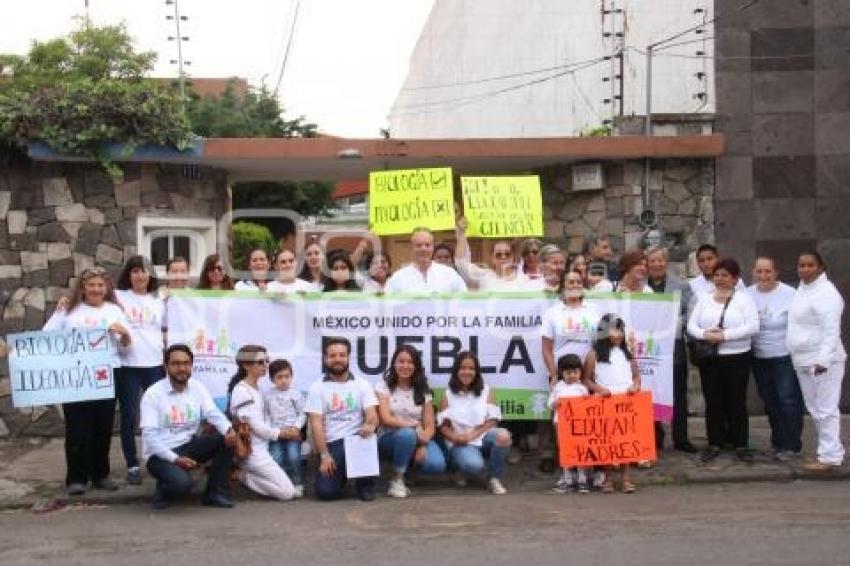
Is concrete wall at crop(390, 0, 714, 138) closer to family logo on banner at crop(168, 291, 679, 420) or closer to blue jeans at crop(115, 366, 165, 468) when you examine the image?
family logo on banner at crop(168, 291, 679, 420)

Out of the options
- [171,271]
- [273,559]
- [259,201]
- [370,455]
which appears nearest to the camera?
[273,559]

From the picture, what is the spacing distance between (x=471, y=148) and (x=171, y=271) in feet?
11.5

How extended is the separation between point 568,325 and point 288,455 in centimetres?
234

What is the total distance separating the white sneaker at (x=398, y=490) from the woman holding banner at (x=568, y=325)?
143cm

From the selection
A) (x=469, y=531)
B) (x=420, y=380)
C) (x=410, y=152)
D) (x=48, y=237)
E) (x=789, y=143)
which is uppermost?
(x=789, y=143)

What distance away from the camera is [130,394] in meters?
7.94

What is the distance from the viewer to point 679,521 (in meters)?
6.73

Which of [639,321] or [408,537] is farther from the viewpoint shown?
[639,321]

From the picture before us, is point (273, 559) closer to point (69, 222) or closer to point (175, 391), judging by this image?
point (175, 391)

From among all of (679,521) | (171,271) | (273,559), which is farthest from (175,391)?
(679,521)

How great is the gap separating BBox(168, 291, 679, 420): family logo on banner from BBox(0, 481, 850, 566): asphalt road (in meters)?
1.06

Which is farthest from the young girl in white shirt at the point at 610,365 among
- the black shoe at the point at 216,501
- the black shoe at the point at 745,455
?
the black shoe at the point at 216,501

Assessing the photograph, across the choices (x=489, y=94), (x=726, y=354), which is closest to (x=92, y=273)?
(x=726, y=354)

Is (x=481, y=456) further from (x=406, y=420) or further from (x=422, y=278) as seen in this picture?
(x=422, y=278)
